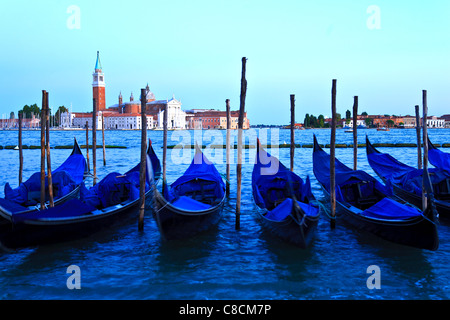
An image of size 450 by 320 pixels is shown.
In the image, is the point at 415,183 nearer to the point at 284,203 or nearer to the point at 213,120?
the point at 284,203

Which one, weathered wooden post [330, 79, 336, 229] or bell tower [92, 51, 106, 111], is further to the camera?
bell tower [92, 51, 106, 111]

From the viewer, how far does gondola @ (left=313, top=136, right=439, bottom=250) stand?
156 inches

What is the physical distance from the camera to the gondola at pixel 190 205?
4387mm

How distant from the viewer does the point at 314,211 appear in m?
4.68

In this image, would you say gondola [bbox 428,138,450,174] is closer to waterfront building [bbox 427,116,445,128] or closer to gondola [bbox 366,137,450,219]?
gondola [bbox 366,137,450,219]

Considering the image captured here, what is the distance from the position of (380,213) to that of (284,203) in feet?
3.45

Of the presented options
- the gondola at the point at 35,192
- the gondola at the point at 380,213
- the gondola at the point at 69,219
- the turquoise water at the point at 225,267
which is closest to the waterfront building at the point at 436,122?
the gondola at the point at 380,213

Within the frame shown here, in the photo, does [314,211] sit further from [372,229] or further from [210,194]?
[210,194]

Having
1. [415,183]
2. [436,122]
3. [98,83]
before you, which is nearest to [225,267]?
[415,183]

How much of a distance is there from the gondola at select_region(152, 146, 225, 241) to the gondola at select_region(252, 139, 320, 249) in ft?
1.97

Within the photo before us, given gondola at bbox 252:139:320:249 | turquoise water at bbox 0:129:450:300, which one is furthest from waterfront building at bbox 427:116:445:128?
turquoise water at bbox 0:129:450:300

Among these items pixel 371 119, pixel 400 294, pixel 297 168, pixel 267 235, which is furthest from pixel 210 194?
pixel 371 119

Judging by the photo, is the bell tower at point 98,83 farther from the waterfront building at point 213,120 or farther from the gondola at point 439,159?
the gondola at point 439,159

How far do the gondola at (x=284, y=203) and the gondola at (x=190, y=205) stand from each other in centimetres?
60
